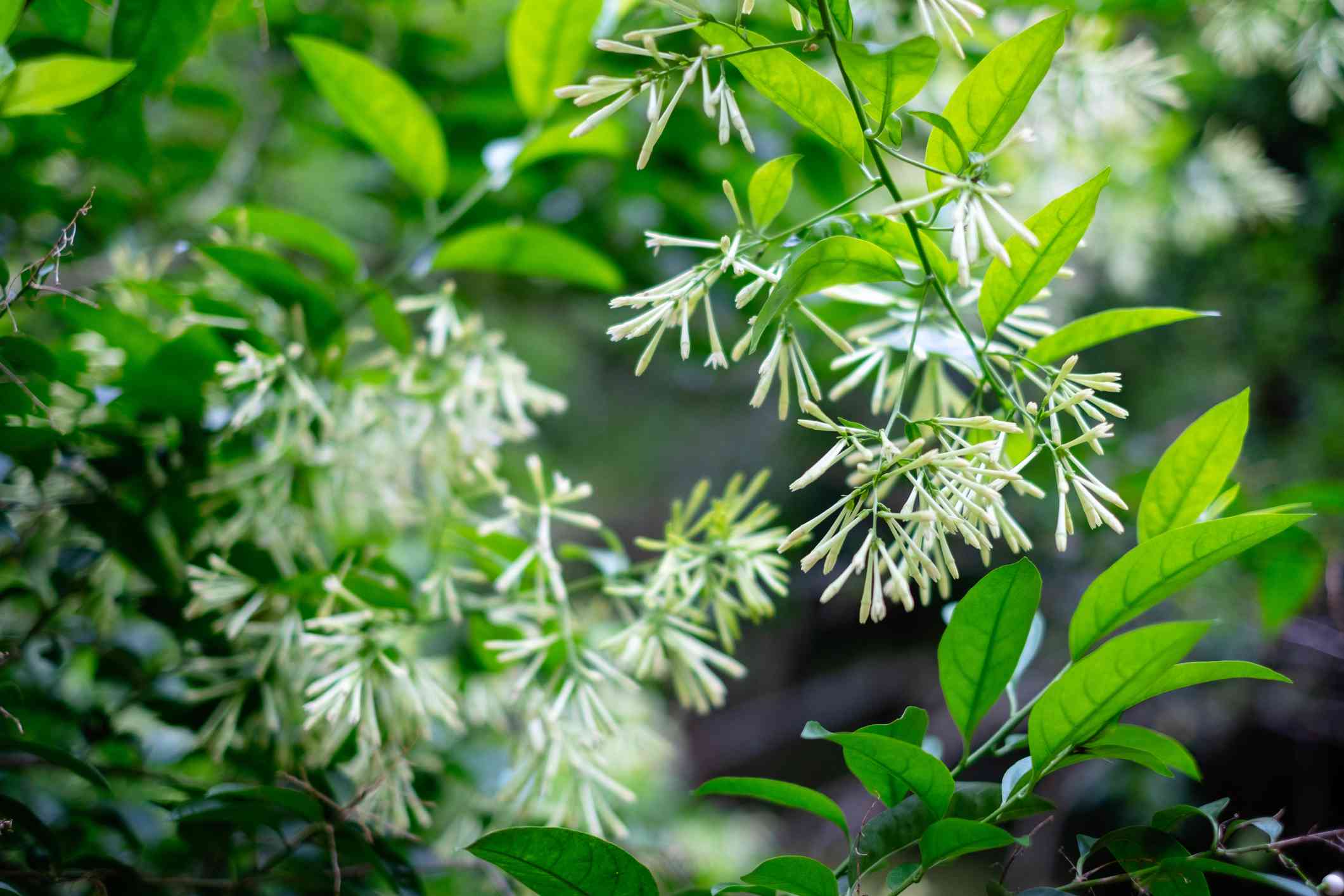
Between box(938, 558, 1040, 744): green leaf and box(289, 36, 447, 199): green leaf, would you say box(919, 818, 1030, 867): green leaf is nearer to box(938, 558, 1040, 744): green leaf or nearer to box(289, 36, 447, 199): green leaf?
box(938, 558, 1040, 744): green leaf

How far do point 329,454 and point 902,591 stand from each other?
462 mm

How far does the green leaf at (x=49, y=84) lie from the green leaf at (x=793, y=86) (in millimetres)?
294

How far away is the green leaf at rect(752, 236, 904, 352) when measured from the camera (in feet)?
1.15

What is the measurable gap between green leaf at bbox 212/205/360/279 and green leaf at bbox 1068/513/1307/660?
584mm

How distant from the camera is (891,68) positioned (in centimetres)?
35

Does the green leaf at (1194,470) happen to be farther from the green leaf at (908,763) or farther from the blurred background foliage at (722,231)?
the blurred background foliage at (722,231)

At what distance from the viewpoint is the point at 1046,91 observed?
921mm

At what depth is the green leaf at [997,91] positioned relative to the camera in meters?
0.35

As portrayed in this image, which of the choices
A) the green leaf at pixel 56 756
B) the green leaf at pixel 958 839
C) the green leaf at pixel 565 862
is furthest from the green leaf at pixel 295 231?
the green leaf at pixel 958 839

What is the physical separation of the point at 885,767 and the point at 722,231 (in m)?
0.68

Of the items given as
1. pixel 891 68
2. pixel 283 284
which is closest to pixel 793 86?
pixel 891 68

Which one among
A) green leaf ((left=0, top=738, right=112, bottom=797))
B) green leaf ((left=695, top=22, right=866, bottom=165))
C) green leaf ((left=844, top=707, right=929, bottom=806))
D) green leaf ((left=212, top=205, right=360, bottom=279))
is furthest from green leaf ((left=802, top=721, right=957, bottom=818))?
green leaf ((left=212, top=205, right=360, bottom=279))

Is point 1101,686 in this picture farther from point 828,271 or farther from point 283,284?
point 283,284

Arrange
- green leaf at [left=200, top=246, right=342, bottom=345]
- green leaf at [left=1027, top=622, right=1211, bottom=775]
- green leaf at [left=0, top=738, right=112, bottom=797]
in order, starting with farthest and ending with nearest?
green leaf at [left=200, top=246, right=342, bottom=345], green leaf at [left=0, top=738, right=112, bottom=797], green leaf at [left=1027, top=622, right=1211, bottom=775]
